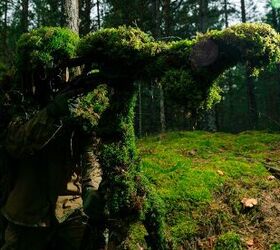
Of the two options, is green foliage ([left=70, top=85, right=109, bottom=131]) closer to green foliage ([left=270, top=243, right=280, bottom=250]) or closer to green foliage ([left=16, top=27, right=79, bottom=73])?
green foliage ([left=16, top=27, right=79, bottom=73])

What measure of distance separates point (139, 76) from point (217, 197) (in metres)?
A: 3.49

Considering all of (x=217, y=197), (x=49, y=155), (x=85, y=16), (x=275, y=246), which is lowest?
(x=275, y=246)

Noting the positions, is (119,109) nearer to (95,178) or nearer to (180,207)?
(95,178)

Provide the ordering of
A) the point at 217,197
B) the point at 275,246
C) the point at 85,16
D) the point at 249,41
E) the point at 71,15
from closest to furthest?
the point at 249,41, the point at 275,246, the point at 217,197, the point at 71,15, the point at 85,16

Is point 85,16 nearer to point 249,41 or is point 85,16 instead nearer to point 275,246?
point 275,246

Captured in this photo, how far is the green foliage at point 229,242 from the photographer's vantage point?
17.8 feet

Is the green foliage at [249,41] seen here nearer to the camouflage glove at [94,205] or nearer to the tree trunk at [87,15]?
the camouflage glove at [94,205]

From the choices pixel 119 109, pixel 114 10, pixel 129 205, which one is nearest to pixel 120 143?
pixel 119 109

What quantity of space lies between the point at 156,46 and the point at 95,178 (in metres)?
1.11

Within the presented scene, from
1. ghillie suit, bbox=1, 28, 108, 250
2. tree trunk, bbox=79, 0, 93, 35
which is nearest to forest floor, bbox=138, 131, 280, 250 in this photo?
ghillie suit, bbox=1, 28, 108, 250

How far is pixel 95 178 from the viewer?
3449 millimetres

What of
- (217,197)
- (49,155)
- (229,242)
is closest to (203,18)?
(217,197)

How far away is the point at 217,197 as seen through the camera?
20.7 feet

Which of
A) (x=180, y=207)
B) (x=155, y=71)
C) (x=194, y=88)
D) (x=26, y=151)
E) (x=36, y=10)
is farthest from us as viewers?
(x=36, y=10)
